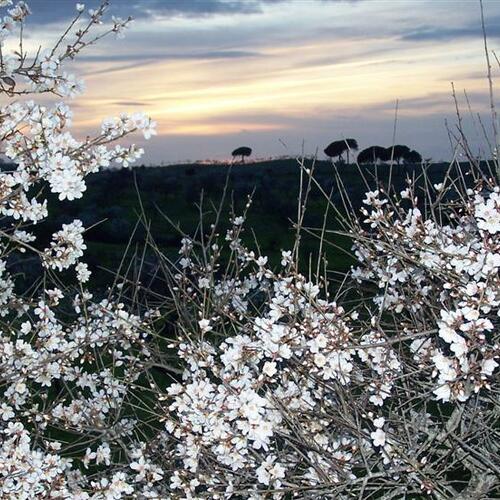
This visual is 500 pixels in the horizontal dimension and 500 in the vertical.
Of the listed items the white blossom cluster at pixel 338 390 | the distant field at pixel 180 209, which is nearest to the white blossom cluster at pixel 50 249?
the white blossom cluster at pixel 338 390

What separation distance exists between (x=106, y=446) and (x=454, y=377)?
337 centimetres

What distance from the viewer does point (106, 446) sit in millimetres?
6988

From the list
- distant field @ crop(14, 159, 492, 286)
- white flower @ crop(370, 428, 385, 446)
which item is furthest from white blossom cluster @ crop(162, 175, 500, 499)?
distant field @ crop(14, 159, 492, 286)

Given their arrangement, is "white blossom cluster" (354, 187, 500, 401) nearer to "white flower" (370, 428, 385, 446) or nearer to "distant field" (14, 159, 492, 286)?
"white flower" (370, 428, 385, 446)

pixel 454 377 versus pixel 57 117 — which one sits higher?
pixel 57 117

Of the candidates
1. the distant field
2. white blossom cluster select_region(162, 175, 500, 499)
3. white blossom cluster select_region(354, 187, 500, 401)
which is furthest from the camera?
the distant field

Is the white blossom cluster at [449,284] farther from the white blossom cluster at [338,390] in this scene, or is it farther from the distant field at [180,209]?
the distant field at [180,209]

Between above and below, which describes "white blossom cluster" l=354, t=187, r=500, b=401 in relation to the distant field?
above

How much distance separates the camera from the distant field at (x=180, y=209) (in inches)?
1261

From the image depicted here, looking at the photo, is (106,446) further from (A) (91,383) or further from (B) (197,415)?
(B) (197,415)

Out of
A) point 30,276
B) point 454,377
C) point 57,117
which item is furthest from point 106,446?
point 30,276

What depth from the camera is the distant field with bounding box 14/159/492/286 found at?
32031 mm

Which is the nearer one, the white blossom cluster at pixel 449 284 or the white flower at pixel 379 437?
the white blossom cluster at pixel 449 284

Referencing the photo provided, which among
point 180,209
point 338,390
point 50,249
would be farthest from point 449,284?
point 180,209
